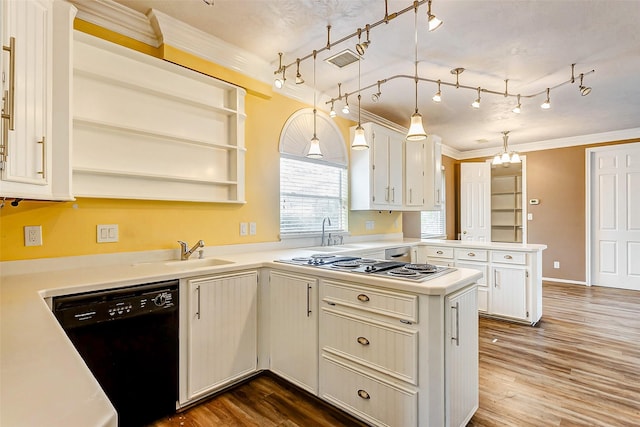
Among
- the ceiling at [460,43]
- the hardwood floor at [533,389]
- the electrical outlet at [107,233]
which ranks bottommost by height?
the hardwood floor at [533,389]

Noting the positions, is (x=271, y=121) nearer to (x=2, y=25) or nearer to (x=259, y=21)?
(x=259, y=21)

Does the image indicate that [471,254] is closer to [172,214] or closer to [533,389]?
[533,389]

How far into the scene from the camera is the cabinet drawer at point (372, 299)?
1.70m

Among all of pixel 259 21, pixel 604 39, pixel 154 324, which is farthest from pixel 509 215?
pixel 154 324

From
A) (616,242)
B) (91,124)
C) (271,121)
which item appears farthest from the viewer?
(616,242)

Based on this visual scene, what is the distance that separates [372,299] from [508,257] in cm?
253

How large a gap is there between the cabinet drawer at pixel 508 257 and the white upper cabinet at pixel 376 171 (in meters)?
1.30

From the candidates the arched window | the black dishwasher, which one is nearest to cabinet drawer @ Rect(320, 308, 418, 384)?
the black dishwasher

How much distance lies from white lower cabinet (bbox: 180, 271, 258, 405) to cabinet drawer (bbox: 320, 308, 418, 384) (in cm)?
60

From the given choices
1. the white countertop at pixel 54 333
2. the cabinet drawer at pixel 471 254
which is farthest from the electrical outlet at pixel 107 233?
the cabinet drawer at pixel 471 254

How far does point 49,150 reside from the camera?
1.61 metres

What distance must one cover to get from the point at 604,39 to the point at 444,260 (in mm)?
2538

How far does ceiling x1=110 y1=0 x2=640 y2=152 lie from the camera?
2.18 metres

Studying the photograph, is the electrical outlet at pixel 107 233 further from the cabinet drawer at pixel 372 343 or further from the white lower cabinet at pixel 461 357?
the white lower cabinet at pixel 461 357
